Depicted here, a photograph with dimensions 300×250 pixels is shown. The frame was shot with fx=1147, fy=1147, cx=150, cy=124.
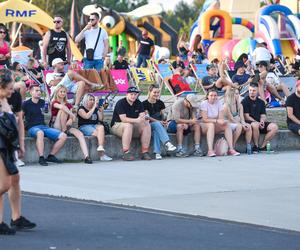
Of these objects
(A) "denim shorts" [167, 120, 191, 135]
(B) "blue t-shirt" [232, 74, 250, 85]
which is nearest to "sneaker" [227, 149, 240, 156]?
(A) "denim shorts" [167, 120, 191, 135]

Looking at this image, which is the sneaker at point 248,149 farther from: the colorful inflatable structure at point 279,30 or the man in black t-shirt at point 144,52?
the colorful inflatable structure at point 279,30

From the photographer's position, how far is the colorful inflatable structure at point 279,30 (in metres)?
47.2

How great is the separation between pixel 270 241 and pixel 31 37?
45.5 m

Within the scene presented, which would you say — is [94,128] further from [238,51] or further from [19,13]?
[238,51]

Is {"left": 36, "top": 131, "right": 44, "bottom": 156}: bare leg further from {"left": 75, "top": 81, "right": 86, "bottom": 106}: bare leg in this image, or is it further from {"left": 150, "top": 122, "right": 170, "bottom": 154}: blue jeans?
{"left": 75, "top": 81, "right": 86, "bottom": 106}: bare leg

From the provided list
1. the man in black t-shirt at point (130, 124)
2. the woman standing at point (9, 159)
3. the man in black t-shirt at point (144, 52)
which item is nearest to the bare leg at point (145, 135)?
the man in black t-shirt at point (130, 124)

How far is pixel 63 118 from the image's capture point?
16.8m

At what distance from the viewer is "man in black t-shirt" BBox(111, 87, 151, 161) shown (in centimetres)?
1710

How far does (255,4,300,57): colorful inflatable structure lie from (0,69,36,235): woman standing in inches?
1466

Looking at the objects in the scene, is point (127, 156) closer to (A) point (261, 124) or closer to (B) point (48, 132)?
(B) point (48, 132)

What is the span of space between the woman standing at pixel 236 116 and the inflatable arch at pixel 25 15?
20197 millimetres

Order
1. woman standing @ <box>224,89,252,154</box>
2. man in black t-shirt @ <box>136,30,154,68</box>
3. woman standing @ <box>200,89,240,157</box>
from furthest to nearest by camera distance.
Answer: man in black t-shirt @ <box>136,30,154,68</box>, woman standing @ <box>224,89,252,154</box>, woman standing @ <box>200,89,240,157</box>

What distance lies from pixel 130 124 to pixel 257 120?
274 centimetres

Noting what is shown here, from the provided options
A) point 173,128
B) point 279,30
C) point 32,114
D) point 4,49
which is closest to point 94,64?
point 4,49
